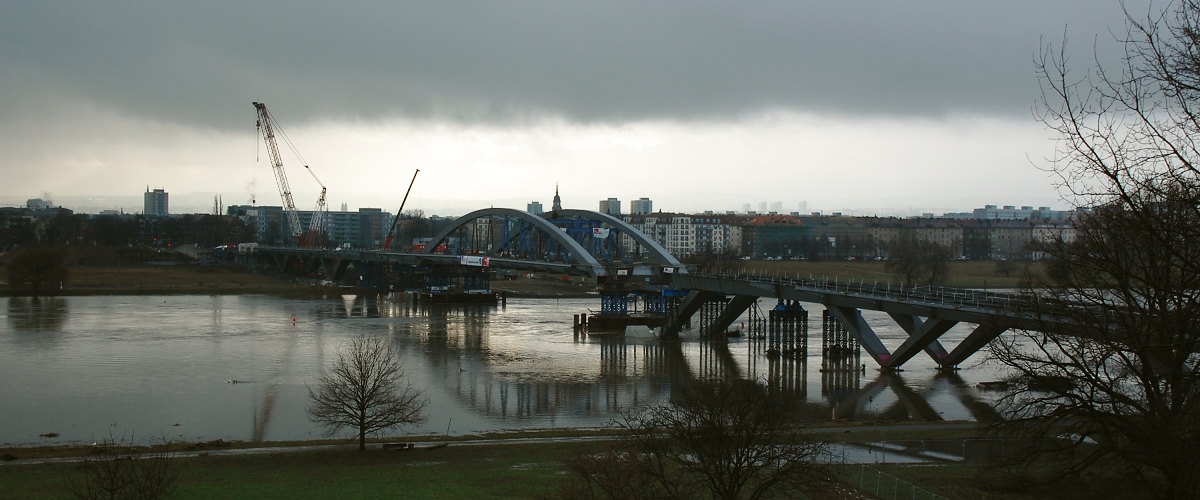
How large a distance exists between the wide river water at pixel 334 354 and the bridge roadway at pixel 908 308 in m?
1.23

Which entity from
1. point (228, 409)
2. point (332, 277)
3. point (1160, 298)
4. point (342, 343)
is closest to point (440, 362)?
point (342, 343)

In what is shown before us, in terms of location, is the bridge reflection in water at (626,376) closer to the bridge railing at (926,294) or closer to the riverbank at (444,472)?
the bridge railing at (926,294)

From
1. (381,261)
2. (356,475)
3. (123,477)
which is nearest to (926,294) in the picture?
(356,475)

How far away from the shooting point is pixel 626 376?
4534cm

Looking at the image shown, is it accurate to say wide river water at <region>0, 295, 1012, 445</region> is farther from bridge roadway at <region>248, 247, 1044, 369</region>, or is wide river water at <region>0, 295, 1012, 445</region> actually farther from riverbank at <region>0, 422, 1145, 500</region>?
riverbank at <region>0, 422, 1145, 500</region>

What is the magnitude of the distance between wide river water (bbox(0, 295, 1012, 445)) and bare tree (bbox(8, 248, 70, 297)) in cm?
2238

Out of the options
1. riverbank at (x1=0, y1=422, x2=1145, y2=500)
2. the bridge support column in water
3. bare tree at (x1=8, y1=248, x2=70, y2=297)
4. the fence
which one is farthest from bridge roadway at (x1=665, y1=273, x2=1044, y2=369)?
bare tree at (x1=8, y1=248, x2=70, y2=297)

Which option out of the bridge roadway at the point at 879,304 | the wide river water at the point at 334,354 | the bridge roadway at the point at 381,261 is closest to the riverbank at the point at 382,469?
the wide river water at the point at 334,354

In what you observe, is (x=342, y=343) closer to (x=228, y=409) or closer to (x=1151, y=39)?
(x=228, y=409)

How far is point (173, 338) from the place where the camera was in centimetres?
5806

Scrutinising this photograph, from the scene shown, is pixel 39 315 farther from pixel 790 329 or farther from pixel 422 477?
pixel 422 477

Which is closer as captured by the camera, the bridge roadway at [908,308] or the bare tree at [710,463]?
the bare tree at [710,463]

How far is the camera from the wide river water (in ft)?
108

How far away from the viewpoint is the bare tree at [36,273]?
95312mm
